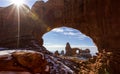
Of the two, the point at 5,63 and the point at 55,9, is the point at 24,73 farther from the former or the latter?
the point at 55,9

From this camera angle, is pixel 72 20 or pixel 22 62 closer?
pixel 22 62

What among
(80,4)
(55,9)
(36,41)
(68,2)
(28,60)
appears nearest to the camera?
(28,60)

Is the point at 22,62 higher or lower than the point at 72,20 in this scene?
lower

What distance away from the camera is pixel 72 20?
20.8 meters

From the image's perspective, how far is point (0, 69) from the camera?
512cm

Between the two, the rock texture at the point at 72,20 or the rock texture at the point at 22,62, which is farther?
the rock texture at the point at 72,20

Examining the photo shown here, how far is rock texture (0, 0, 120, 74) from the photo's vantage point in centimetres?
1256

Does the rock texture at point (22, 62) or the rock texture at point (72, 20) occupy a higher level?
the rock texture at point (72, 20)

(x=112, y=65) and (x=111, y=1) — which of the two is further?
(x=111, y=1)

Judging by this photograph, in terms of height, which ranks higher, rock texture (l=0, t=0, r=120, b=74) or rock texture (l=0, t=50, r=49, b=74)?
rock texture (l=0, t=0, r=120, b=74)

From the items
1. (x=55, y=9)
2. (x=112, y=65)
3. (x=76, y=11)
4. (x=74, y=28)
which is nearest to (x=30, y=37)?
(x=55, y=9)

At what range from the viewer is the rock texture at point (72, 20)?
12.6 meters

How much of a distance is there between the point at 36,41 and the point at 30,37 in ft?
3.38

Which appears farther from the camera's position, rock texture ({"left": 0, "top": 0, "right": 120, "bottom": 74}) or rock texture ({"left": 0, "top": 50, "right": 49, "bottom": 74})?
rock texture ({"left": 0, "top": 0, "right": 120, "bottom": 74})
